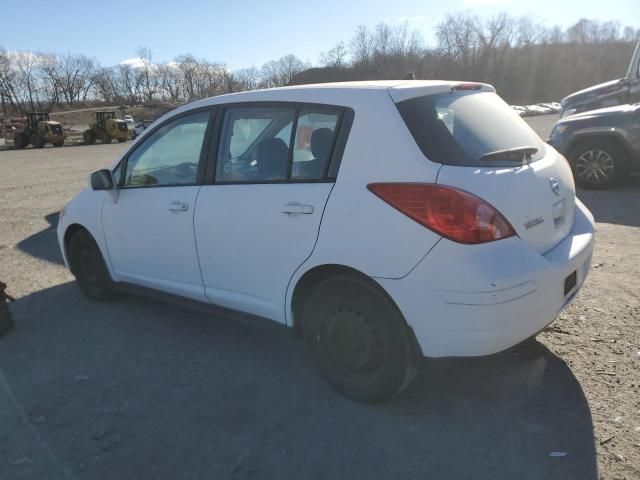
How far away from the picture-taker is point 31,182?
44.6ft

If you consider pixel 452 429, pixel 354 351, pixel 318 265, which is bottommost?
pixel 452 429

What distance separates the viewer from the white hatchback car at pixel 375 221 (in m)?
2.36

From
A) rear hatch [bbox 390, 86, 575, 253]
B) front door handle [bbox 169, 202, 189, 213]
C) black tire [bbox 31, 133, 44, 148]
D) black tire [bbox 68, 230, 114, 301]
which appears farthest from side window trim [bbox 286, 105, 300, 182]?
black tire [bbox 31, 133, 44, 148]

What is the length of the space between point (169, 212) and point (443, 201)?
202 centimetres

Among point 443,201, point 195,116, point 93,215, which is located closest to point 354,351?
point 443,201

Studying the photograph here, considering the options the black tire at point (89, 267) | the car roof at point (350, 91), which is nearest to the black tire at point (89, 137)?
the black tire at point (89, 267)

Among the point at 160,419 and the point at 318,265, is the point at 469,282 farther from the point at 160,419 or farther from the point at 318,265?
the point at 160,419

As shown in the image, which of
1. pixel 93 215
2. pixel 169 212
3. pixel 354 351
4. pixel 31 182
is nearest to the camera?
pixel 354 351

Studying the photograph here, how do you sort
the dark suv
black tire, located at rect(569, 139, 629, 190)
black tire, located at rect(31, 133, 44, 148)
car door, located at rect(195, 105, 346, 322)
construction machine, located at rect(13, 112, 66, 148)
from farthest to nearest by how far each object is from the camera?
1. black tire, located at rect(31, 133, 44, 148)
2. construction machine, located at rect(13, 112, 66, 148)
3. black tire, located at rect(569, 139, 629, 190)
4. the dark suv
5. car door, located at rect(195, 105, 346, 322)

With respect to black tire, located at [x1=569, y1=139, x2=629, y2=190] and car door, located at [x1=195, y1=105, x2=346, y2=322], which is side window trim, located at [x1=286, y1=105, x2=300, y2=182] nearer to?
car door, located at [x1=195, y1=105, x2=346, y2=322]

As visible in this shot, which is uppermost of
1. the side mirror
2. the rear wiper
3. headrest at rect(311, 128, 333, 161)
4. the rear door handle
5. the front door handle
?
headrest at rect(311, 128, 333, 161)

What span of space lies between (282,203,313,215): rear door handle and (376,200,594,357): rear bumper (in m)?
0.57

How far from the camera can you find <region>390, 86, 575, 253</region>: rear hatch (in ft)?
7.98

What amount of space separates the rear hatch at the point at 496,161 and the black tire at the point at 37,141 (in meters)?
34.9
